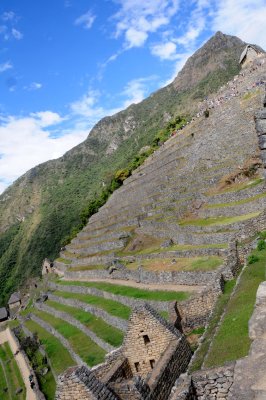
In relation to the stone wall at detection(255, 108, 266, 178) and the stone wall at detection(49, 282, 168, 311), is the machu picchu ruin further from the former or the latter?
the stone wall at detection(49, 282, 168, 311)

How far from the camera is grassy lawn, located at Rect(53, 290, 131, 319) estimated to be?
890 inches

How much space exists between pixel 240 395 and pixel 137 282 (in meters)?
21.5

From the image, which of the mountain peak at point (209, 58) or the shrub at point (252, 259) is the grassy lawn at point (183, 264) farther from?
the mountain peak at point (209, 58)

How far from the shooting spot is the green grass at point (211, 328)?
9.24m

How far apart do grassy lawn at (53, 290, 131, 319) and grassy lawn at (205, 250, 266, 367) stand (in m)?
10.1

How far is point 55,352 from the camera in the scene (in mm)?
27016

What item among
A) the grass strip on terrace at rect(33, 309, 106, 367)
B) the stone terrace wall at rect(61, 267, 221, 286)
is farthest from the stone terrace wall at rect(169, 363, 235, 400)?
the grass strip on terrace at rect(33, 309, 106, 367)

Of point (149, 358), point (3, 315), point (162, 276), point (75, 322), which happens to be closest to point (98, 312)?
point (75, 322)

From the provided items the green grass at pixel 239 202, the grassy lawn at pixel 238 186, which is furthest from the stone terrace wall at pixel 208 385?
the grassy lawn at pixel 238 186

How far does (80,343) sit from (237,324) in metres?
17.1

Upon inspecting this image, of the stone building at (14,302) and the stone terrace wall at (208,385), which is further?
the stone building at (14,302)

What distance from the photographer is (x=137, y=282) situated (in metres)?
26.9

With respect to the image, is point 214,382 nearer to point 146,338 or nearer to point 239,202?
point 146,338

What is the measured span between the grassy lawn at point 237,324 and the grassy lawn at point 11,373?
1904 cm
